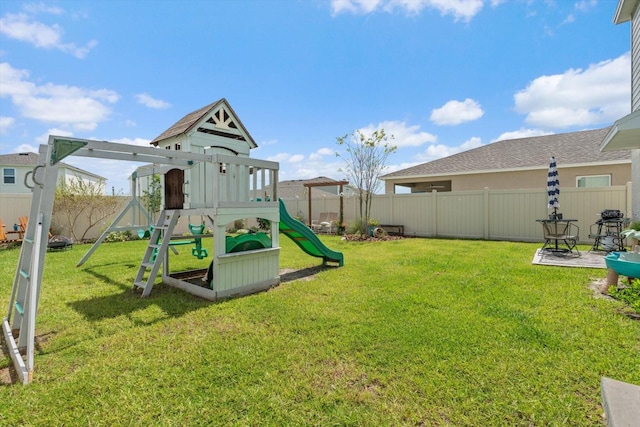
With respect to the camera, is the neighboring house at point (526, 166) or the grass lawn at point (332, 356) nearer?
the grass lawn at point (332, 356)

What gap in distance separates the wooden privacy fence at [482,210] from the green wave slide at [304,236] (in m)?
7.33

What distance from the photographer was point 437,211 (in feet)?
41.8

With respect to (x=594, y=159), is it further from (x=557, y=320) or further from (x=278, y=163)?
(x=278, y=163)

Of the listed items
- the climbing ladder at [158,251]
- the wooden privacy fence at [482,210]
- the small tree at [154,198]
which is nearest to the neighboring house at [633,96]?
the wooden privacy fence at [482,210]

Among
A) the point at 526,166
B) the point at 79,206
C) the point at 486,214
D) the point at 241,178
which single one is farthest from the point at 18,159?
the point at 526,166

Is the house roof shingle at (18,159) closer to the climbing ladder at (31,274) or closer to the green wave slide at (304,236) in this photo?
the green wave slide at (304,236)

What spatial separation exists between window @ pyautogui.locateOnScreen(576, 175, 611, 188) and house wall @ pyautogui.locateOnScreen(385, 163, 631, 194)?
12 centimetres

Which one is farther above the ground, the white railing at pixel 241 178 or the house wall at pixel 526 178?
the house wall at pixel 526 178

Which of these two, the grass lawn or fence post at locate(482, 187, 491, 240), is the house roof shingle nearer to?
the grass lawn

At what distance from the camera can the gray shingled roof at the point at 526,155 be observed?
12.8 metres

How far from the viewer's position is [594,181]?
12.4 meters

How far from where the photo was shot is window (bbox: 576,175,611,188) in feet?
39.7

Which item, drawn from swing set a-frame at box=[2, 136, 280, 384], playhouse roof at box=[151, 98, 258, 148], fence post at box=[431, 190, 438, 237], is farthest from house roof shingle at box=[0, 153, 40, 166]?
fence post at box=[431, 190, 438, 237]

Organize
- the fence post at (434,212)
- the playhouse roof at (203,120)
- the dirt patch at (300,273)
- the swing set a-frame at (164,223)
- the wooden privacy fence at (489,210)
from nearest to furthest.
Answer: the swing set a-frame at (164,223) → the dirt patch at (300,273) → the wooden privacy fence at (489,210) → the playhouse roof at (203,120) → the fence post at (434,212)
